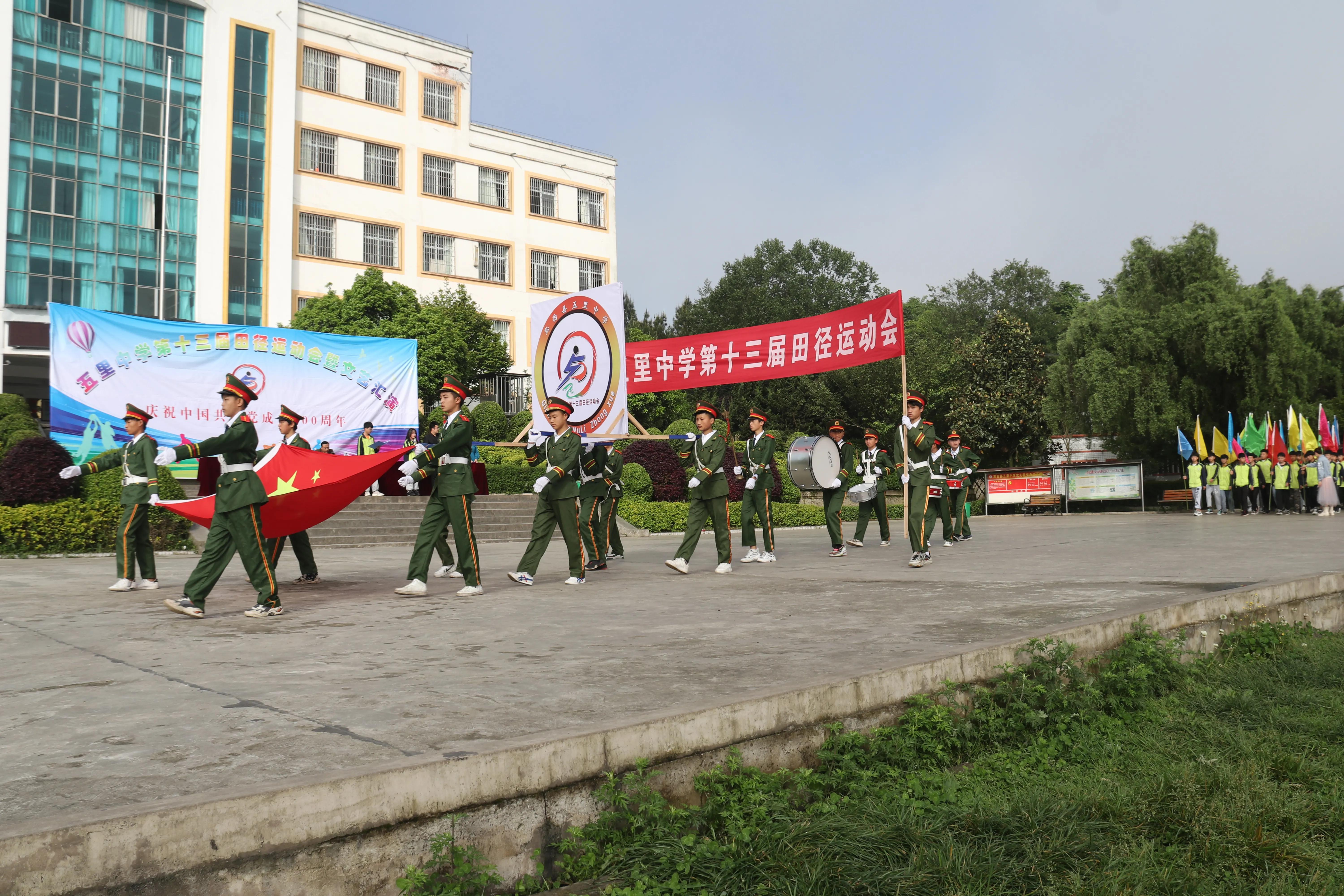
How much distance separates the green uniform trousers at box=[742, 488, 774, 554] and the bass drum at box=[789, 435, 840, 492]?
2.05 m

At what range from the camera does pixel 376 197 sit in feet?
125

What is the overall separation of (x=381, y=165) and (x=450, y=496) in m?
33.5

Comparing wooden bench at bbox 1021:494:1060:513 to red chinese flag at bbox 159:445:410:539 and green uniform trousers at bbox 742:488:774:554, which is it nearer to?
green uniform trousers at bbox 742:488:774:554

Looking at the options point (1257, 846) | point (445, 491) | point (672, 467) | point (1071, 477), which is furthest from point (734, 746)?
point (1071, 477)

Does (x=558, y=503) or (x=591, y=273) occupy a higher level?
(x=591, y=273)

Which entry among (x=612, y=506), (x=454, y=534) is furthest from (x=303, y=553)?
(x=612, y=506)

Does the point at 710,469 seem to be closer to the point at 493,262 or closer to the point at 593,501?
the point at 593,501

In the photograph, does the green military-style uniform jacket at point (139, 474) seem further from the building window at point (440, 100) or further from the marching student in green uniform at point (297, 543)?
the building window at point (440, 100)

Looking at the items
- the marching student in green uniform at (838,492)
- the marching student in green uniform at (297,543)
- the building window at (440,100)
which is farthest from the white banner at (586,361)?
the building window at (440,100)

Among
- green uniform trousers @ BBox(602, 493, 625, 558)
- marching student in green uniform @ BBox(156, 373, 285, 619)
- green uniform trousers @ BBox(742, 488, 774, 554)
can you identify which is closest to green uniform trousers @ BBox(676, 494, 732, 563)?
green uniform trousers @ BBox(742, 488, 774, 554)

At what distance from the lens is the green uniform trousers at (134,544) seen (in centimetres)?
916

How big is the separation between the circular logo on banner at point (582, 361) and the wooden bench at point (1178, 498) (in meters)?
22.3

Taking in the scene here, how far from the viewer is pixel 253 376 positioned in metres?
20.9

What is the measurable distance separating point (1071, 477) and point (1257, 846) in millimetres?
26086
